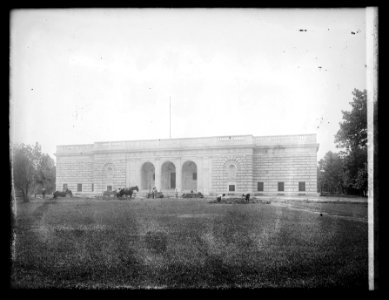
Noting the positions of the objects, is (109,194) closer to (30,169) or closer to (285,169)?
(30,169)

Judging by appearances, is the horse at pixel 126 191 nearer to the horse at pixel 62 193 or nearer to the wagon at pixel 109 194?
the wagon at pixel 109 194

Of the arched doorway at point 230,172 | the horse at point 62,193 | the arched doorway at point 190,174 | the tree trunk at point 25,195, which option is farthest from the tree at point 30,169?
the arched doorway at point 230,172

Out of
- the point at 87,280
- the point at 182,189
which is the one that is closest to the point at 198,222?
the point at 87,280

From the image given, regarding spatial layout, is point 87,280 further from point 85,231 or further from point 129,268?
point 85,231

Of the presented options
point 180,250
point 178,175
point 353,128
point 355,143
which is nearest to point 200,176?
point 178,175

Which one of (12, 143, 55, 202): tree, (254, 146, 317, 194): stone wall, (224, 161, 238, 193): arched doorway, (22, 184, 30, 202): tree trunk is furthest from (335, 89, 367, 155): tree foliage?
(22, 184, 30, 202): tree trunk

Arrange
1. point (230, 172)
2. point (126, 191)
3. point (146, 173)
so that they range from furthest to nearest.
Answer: point (146, 173), point (230, 172), point (126, 191)
